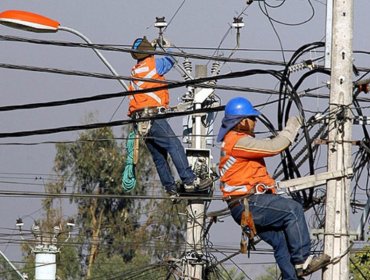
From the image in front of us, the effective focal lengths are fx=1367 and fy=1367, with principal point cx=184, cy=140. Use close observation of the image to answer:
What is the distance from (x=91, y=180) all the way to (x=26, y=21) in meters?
34.3

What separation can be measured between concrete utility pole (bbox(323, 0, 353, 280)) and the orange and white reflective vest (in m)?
0.58

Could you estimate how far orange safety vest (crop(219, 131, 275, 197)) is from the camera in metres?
12.8

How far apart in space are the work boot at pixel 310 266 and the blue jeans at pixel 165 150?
4204mm

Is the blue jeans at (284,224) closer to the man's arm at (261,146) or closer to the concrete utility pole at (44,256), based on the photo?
the man's arm at (261,146)

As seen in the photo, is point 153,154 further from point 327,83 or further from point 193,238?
point 327,83

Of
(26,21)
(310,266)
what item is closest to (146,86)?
(26,21)

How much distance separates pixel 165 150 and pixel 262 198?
13.7ft

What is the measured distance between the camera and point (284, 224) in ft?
41.7

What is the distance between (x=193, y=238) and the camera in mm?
18281

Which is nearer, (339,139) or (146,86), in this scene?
(339,139)

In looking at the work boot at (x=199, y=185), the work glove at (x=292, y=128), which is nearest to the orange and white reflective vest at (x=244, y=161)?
the work glove at (x=292, y=128)

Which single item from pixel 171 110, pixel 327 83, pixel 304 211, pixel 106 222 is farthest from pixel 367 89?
pixel 106 222

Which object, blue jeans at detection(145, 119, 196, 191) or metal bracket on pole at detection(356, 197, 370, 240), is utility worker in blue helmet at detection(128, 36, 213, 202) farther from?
metal bracket on pole at detection(356, 197, 370, 240)

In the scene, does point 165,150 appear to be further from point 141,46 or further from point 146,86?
point 141,46
